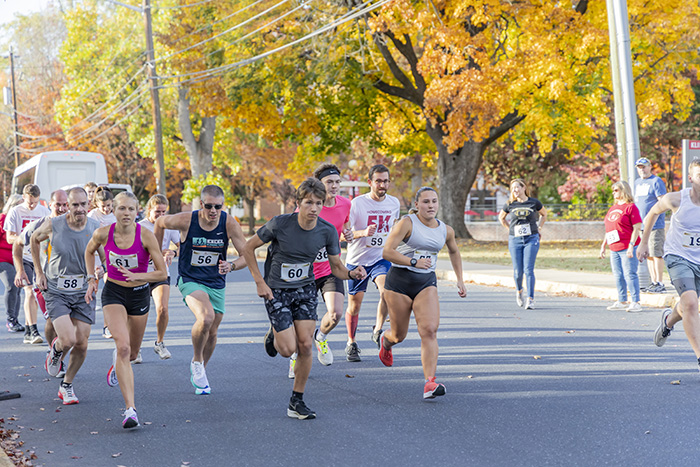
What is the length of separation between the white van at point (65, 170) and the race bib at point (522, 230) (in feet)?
58.9

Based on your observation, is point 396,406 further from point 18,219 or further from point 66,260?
point 18,219

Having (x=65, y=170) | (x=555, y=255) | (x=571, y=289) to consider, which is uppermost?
Result: (x=65, y=170)

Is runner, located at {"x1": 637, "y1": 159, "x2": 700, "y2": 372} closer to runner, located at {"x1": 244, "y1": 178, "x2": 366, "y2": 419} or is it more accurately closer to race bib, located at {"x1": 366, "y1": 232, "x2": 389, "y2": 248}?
race bib, located at {"x1": 366, "y1": 232, "x2": 389, "y2": 248}

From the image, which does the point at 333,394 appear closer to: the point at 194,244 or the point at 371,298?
the point at 194,244

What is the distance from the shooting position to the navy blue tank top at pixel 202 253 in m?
7.03

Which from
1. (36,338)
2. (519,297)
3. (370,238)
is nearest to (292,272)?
(370,238)

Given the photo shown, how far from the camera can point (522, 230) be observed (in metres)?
12.5

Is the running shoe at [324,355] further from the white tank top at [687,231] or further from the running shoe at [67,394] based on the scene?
the white tank top at [687,231]

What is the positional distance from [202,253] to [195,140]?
3308 centimetres

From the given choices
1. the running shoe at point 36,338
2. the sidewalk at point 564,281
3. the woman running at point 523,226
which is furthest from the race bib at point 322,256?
the sidewalk at point 564,281

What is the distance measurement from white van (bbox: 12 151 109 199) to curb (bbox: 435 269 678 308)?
13577 millimetres

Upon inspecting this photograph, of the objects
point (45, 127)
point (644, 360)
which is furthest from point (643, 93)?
point (45, 127)

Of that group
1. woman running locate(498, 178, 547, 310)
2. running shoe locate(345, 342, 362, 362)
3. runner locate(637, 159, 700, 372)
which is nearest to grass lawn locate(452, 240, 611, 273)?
woman running locate(498, 178, 547, 310)

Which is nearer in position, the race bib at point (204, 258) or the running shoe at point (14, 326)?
the race bib at point (204, 258)
